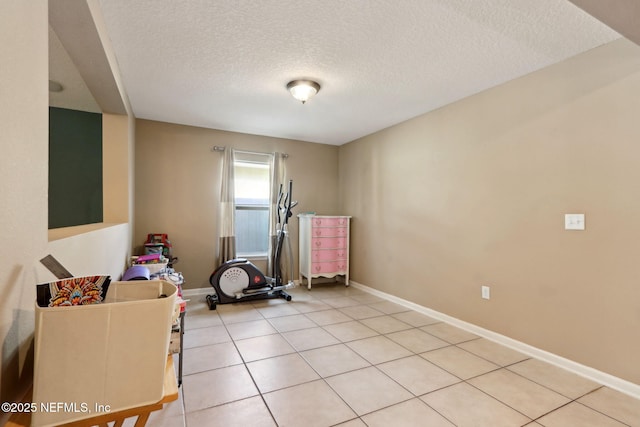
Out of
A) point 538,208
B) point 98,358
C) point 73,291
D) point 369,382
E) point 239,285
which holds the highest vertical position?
point 538,208

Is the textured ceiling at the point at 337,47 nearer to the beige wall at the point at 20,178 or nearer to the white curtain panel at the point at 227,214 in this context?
the white curtain panel at the point at 227,214

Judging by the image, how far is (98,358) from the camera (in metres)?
0.67

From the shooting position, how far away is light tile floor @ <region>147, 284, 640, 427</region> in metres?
1.77

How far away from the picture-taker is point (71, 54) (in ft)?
6.63

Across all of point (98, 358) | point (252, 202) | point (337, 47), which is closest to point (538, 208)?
point (337, 47)

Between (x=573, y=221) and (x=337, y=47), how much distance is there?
7.42 ft

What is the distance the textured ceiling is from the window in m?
1.37

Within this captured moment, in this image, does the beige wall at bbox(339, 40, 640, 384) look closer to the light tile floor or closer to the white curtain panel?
the light tile floor

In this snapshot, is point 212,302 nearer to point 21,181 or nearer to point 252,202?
point 252,202

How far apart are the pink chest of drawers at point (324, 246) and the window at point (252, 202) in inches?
25.4

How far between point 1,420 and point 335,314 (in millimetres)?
3151

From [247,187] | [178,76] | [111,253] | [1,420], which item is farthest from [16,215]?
[247,187]

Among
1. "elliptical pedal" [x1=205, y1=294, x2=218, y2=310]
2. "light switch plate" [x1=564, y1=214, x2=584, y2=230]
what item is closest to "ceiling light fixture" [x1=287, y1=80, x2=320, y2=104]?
"light switch plate" [x1=564, y1=214, x2=584, y2=230]

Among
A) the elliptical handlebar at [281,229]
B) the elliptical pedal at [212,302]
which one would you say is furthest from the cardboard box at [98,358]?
the elliptical handlebar at [281,229]
